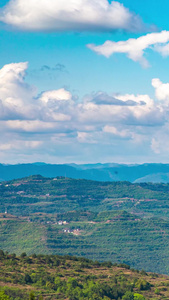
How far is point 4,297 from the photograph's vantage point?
468 ft

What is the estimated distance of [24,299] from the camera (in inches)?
7731

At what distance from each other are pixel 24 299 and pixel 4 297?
55.0m

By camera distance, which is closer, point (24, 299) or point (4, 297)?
point (4, 297)
